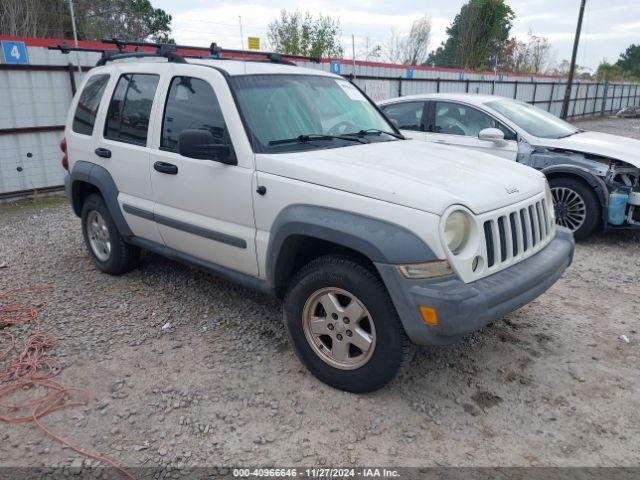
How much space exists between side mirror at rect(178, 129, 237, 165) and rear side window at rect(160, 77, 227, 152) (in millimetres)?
183

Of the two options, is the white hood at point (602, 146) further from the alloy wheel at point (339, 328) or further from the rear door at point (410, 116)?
the alloy wheel at point (339, 328)

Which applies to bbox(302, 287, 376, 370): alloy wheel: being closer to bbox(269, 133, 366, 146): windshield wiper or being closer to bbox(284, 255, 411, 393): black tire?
bbox(284, 255, 411, 393): black tire

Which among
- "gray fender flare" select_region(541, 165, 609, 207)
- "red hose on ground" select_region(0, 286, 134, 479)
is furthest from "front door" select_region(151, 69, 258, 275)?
"gray fender flare" select_region(541, 165, 609, 207)

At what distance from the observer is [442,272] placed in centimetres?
268

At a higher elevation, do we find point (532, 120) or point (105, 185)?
point (532, 120)

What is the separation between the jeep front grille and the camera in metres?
2.91

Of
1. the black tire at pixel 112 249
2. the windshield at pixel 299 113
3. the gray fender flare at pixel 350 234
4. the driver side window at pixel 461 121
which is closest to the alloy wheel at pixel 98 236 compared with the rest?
the black tire at pixel 112 249

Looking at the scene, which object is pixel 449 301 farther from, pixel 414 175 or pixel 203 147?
pixel 203 147

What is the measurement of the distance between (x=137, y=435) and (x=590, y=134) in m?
6.67

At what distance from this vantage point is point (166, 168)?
3.91 meters

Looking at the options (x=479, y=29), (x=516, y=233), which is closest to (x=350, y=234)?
(x=516, y=233)

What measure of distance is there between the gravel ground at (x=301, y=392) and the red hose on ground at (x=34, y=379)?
0.19ft

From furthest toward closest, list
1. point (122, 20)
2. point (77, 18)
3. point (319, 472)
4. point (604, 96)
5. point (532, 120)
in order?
point (604, 96)
point (122, 20)
point (77, 18)
point (532, 120)
point (319, 472)

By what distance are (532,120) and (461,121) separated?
91 cm
